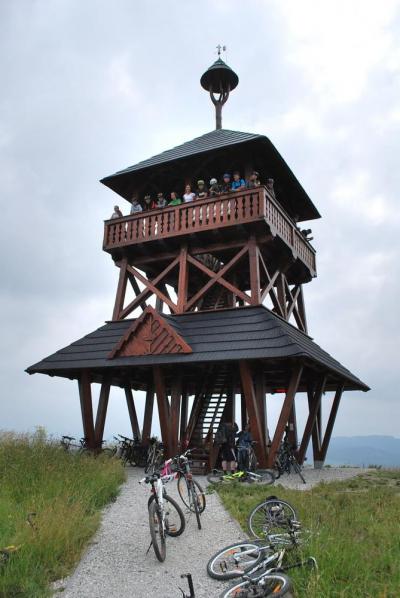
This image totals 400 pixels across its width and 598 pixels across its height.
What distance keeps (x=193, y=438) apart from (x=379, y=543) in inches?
338

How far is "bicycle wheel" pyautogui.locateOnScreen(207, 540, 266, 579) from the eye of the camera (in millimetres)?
5344

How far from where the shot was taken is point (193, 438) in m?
14.1

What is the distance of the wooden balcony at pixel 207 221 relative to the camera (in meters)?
14.3

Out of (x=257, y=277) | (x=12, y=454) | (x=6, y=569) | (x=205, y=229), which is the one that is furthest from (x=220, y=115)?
(x=6, y=569)

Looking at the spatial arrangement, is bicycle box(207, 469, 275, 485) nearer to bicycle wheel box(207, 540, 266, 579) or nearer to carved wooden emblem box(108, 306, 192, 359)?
carved wooden emblem box(108, 306, 192, 359)

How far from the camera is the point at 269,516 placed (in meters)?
6.45

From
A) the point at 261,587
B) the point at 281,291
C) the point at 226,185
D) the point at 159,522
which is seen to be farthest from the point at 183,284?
the point at 261,587

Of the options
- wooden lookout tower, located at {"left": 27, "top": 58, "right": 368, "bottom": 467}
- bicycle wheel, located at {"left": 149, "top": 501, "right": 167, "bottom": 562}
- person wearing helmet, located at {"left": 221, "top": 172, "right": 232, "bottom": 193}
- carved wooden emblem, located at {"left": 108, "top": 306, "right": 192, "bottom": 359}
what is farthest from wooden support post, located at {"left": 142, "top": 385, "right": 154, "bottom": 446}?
bicycle wheel, located at {"left": 149, "top": 501, "right": 167, "bottom": 562}

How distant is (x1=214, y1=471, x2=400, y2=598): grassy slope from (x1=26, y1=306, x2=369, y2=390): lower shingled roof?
10.6 feet

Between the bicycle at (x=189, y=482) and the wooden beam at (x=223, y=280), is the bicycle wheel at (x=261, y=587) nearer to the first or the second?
the bicycle at (x=189, y=482)

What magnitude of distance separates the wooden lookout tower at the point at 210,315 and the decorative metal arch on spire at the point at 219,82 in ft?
0.62

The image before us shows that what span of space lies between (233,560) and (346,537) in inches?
54.3

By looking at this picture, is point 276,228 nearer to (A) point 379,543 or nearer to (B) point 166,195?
(B) point 166,195

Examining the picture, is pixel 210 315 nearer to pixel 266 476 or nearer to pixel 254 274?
pixel 254 274
